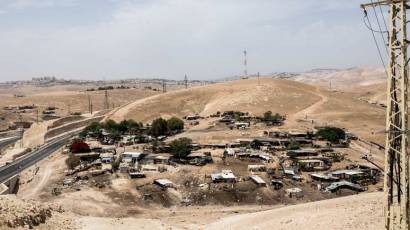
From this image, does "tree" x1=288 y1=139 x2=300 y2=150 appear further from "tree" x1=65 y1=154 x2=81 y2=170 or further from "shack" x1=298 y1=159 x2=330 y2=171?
"tree" x1=65 y1=154 x2=81 y2=170

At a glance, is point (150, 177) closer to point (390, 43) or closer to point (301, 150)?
point (301, 150)

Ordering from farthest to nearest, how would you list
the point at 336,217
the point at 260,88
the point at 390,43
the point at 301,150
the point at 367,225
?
the point at 260,88 → the point at 301,150 → the point at 336,217 → the point at 367,225 → the point at 390,43

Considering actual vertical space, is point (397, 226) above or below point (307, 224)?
above

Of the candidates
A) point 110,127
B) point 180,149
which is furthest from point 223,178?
point 110,127

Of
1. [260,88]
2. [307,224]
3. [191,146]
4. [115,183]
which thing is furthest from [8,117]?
[307,224]

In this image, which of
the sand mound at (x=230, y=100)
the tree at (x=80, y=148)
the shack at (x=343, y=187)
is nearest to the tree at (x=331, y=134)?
the shack at (x=343, y=187)

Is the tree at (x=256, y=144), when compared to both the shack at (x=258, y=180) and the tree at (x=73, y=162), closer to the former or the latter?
the shack at (x=258, y=180)

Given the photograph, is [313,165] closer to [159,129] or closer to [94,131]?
[159,129]

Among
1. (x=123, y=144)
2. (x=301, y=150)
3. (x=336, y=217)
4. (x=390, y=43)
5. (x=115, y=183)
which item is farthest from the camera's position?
(x=123, y=144)
